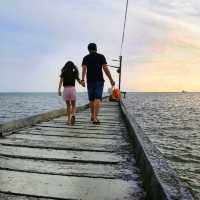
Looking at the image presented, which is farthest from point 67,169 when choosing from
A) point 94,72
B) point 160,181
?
point 94,72

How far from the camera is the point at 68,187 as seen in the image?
3.40 meters

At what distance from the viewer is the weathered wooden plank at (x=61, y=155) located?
461cm

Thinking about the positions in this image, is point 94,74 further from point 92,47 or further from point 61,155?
point 61,155

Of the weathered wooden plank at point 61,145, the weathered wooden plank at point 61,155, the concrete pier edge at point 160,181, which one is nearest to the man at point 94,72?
the weathered wooden plank at point 61,145

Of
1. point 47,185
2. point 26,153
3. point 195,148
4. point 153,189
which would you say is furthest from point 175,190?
point 195,148

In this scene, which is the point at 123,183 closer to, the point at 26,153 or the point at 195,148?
the point at 26,153

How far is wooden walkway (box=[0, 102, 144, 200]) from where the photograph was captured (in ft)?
10.6

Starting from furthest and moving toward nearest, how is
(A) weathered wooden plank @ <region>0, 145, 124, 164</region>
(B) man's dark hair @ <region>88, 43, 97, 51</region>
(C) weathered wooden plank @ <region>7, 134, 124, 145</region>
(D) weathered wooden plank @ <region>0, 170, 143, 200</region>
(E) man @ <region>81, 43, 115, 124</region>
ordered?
(E) man @ <region>81, 43, 115, 124</region>
(B) man's dark hair @ <region>88, 43, 97, 51</region>
(C) weathered wooden plank @ <region>7, 134, 124, 145</region>
(A) weathered wooden plank @ <region>0, 145, 124, 164</region>
(D) weathered wooden plank @ <region>0, 170, 143, 200</region>

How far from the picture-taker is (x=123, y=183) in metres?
3.59

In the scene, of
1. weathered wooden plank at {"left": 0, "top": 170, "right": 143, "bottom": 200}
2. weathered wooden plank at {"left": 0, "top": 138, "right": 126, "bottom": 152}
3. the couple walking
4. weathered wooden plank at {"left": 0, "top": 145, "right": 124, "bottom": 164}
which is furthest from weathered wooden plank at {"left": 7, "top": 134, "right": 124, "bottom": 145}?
the couple walking

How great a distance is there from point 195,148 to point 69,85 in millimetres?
6598

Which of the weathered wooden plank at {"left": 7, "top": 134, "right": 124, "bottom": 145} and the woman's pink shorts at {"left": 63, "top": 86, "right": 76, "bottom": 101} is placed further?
the woman's pink shorts at {"left": 63, "top": 86, "right": 76, "bottom": 101}

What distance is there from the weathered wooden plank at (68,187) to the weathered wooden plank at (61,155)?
2.78ft

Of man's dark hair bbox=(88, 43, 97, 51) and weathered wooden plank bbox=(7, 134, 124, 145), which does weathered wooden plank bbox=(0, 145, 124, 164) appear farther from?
man's dark hair bbox=(88, 43, 97, 51)
